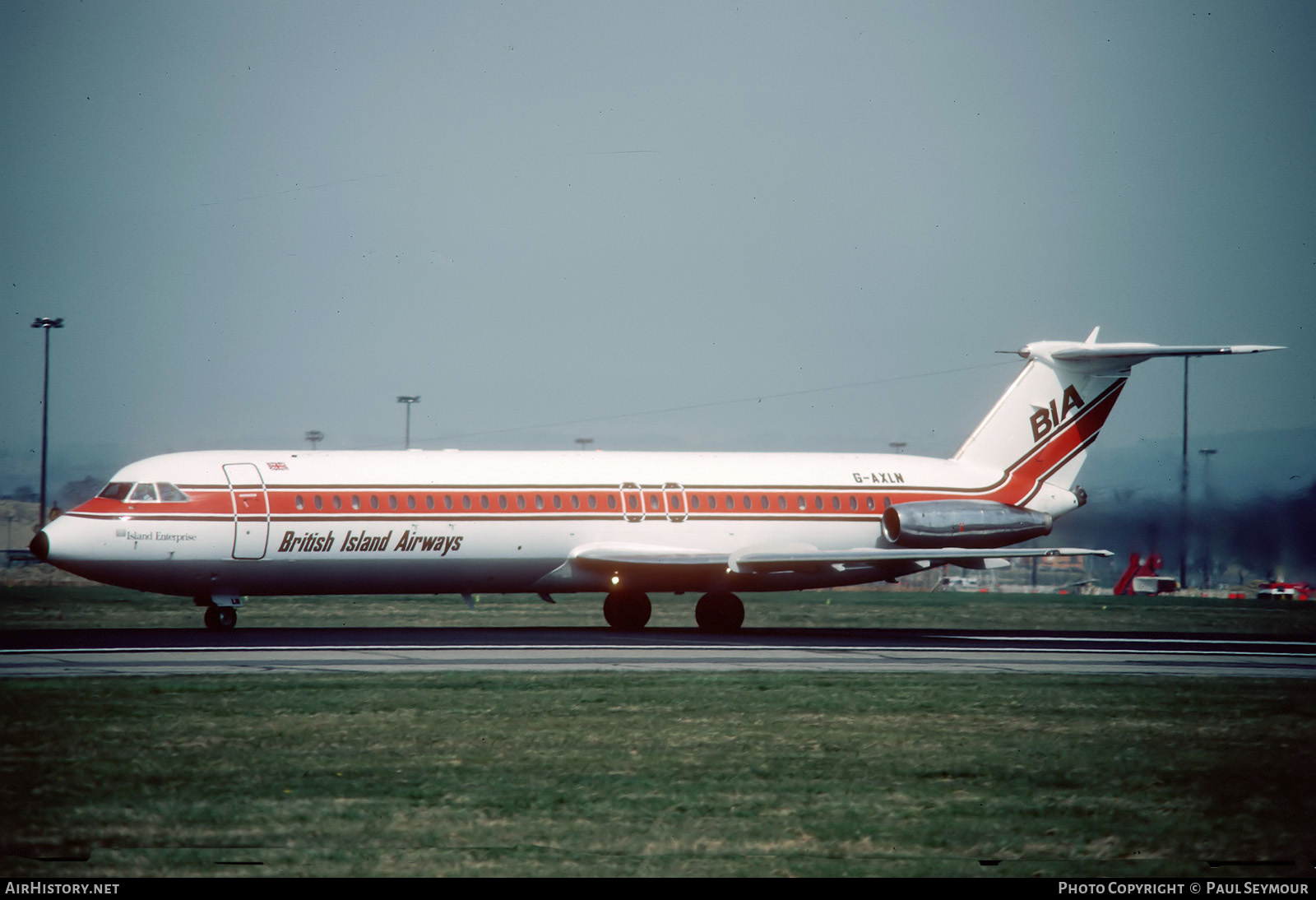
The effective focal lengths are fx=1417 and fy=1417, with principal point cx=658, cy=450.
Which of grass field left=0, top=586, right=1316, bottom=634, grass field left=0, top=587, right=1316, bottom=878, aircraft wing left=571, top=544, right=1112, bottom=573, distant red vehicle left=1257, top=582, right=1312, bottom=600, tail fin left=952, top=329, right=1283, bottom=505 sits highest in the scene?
tail fin left=952, top=329, right=1283, bottom=505

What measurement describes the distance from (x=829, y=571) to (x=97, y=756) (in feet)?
76.3

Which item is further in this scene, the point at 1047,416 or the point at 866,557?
the point at 1047,416

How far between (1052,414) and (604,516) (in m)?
12.8

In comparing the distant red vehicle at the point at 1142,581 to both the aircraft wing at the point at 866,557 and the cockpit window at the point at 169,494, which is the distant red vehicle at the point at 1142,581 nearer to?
the aircraft wing at the point at 866,557

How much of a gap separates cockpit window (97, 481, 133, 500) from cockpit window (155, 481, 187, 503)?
603 millimetres

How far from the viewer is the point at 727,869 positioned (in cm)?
898

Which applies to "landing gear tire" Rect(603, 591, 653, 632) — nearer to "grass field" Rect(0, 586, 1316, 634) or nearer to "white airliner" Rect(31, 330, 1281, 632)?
"white airliner" Rect(31, 330, 1281, 632)

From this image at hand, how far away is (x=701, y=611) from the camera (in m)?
34.6

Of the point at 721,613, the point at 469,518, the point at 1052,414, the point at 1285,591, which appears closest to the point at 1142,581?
the point at 1285,591

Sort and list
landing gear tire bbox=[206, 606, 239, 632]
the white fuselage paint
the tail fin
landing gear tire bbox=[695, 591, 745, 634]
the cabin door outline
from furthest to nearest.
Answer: the tail fin
landing gear tire bbox=[695, 591, 745, 634]
landing gear tire bbox=[206, 606, 239, 632]
the cabin door outline
the white fuselage paint

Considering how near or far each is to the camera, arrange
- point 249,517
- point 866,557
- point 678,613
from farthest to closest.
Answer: point 678,613
point 866,557
point 249,517

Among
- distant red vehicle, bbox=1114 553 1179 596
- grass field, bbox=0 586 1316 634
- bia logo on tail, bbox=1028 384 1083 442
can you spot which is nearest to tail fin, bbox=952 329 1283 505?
bia logo on tail, bbox=1028 384 1083 442

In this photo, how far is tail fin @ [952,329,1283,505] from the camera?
37250 millimetres

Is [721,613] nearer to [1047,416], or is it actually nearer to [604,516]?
[604,516]
